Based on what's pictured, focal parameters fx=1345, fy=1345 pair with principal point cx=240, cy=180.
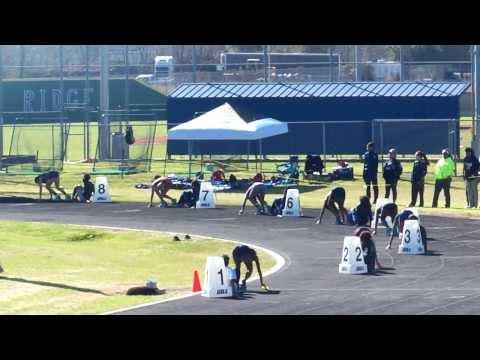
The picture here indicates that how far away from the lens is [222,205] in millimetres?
39438

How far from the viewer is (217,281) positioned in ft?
74.0

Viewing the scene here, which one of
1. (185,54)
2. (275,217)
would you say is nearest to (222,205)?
(275,217)

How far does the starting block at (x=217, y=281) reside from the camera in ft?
73.9

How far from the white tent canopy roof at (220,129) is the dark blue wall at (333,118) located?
8.05 m

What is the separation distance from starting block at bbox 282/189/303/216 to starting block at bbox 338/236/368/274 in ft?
34.1

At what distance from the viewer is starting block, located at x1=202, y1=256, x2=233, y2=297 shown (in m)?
22.5

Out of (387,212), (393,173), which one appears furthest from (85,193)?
(387,212)

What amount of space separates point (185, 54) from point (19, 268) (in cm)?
6527

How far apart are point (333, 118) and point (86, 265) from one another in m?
29.0

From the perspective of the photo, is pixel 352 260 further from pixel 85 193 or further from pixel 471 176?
pixel 85 193

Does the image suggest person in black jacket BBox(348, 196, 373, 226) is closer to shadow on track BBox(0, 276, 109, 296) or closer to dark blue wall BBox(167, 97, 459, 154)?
shadow on track BBox(0, 276, 109, 296)

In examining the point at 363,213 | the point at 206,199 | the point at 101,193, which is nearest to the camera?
the point at 363,213
